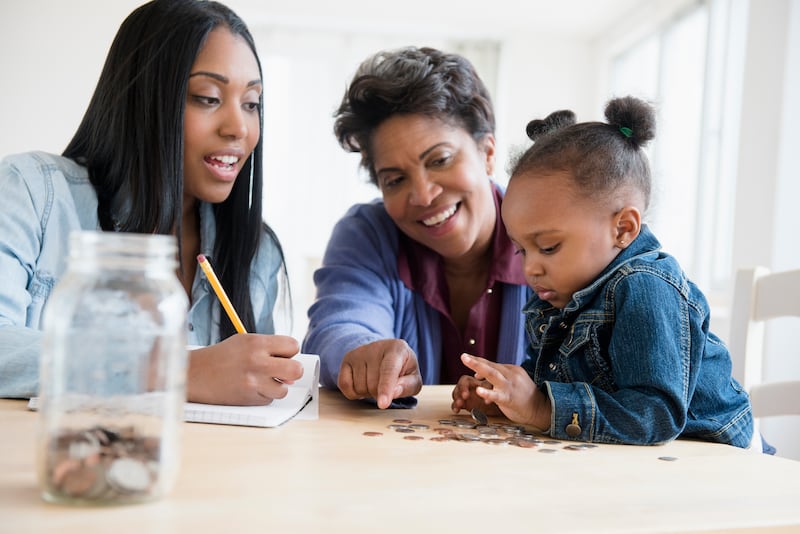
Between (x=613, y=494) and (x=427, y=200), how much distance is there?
1.12 m

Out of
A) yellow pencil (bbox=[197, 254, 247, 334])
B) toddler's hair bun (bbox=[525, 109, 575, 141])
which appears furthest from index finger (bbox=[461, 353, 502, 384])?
toddler's hair bun (bbox=[525, 109, 575, 141])

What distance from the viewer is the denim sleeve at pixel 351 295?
4.99 ft

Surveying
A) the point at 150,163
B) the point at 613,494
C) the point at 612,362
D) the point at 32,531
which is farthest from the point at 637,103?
the point at 32,531

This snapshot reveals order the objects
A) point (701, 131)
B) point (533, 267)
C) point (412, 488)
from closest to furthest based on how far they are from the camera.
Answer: point (412, 488) < point (533, 267) < point (701, 131)

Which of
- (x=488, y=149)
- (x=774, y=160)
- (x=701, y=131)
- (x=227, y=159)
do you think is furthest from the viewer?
(x=701, y=131)

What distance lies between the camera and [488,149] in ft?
6.58

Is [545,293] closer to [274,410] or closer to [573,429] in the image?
[573,429]

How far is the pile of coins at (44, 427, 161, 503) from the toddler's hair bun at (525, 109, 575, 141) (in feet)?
3.54

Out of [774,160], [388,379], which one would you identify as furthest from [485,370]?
[774,160]

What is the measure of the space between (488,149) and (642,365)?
3.44 ft

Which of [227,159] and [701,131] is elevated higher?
[701,131]

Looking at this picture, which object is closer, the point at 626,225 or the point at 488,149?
the point at 626,225

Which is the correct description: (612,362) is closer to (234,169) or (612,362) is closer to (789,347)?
(234,169)

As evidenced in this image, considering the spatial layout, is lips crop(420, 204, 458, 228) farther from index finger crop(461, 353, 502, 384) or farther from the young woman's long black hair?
index finger crop(461, 353, 502, 384)
